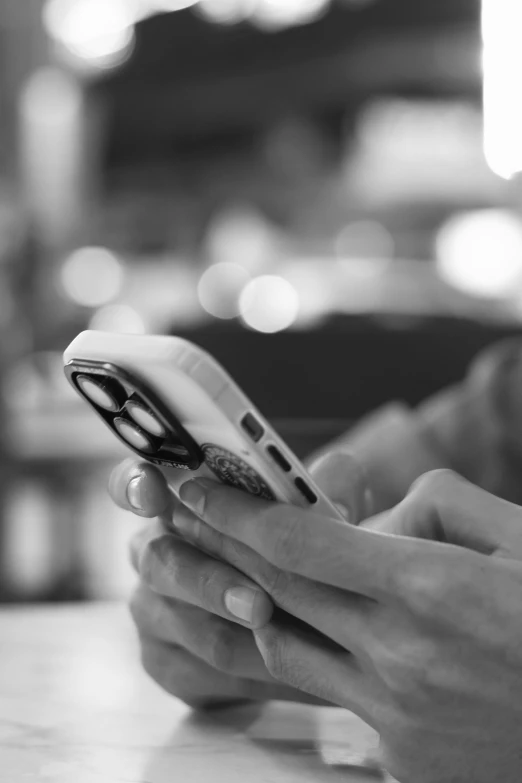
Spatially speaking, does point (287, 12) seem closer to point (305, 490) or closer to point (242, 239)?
point (242, 239)

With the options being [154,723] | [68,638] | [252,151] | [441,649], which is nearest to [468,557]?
[441,649]

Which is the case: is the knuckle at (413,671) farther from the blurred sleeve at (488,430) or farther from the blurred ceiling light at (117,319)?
the blurred ceiling light at (117,319)

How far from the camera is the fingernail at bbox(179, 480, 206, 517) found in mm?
365

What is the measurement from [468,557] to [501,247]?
423cm

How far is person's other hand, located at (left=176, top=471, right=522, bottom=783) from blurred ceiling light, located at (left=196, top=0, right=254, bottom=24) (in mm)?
3732

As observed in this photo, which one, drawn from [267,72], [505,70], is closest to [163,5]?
[267,72]

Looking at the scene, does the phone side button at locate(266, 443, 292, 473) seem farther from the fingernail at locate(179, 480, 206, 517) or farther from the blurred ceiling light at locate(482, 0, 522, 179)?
the blurred ceiling light at locate(482, 0, 522, 179)

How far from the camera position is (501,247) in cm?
436

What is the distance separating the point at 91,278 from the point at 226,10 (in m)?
1.35

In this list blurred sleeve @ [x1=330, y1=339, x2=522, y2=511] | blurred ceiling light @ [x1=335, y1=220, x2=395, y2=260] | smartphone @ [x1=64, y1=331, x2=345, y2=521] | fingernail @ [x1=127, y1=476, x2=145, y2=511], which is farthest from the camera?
blurred ceiling light @ [x1=335, y1=220, x2=395, y2=260]

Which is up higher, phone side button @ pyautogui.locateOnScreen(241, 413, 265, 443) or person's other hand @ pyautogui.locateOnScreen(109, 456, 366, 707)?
phone side button @ pyautogui.locateOnScreen(241, 413, 265, 443)

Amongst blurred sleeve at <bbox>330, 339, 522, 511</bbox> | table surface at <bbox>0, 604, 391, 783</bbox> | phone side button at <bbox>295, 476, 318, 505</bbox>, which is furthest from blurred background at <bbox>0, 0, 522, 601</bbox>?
phone side button at <bbox>295, 476, 318, 505</bbox>

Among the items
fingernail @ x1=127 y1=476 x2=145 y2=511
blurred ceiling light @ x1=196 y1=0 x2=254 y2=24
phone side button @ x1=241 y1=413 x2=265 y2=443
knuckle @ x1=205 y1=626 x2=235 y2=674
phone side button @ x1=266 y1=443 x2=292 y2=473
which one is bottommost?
knuckle @ x1=205 y1=626 x2=235 y2=674

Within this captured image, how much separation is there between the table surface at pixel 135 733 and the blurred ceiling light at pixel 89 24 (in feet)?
11.6
